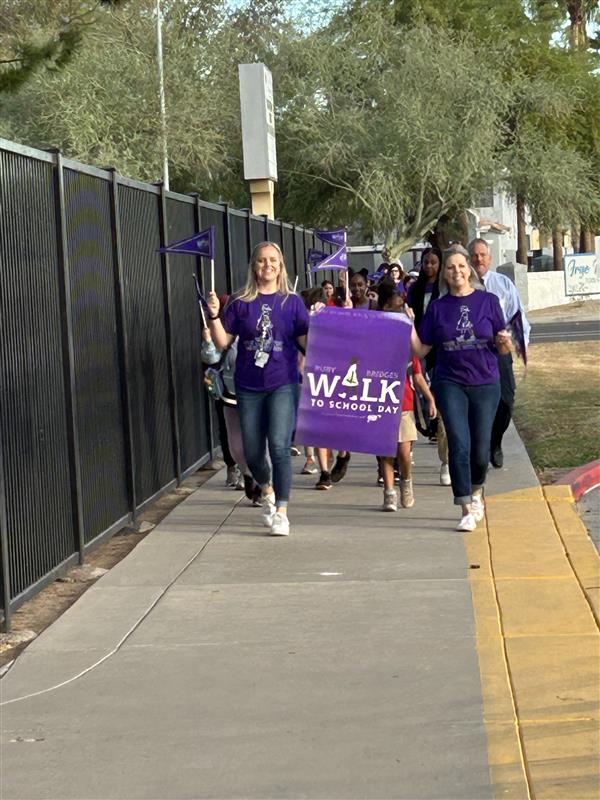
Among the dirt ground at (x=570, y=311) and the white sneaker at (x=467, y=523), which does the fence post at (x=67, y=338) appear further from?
the dirt ground at (x=570, y=311)

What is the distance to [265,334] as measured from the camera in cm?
963

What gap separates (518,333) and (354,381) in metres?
1.87

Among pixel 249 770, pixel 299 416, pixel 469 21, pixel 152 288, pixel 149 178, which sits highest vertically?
pixel 469 21

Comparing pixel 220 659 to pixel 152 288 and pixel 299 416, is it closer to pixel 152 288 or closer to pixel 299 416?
pixel 299 416

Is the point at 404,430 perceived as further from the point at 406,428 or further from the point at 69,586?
the point at 69,586

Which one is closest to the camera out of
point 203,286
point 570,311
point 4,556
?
point 4,556

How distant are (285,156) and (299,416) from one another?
36952 mm

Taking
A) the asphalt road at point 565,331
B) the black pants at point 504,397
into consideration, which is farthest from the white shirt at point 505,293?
the asphalt road at point 565,331

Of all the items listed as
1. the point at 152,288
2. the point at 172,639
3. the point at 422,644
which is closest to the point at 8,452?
the point at 172,639

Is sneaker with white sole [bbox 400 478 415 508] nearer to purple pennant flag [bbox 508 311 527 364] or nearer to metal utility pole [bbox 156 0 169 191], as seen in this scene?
purple pennant flag [bbox 508 311 527 364]

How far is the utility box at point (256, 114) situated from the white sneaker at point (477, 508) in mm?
10231

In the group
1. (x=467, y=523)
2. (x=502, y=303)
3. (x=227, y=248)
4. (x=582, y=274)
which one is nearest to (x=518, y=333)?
(x=502, y=303)

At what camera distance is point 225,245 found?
1514 centimetres

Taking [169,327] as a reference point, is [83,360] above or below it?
below
